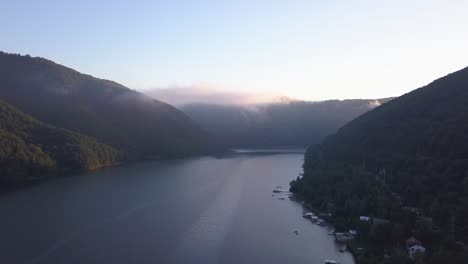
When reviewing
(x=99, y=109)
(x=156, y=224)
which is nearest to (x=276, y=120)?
(x=99, y=109)

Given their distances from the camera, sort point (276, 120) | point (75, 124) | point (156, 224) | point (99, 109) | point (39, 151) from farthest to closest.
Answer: point (276, 120), point (99, 109), point (75, 124), point (39, 151), point (156, 224)

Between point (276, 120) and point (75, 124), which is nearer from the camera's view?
point (75, 124)

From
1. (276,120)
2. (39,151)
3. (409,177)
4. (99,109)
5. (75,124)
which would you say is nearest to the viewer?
(409,177)

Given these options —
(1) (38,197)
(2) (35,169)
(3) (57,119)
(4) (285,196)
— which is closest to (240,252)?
(4) (285,196)

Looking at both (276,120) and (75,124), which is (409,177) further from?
(276,120)

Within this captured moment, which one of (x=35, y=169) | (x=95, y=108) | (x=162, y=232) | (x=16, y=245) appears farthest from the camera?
(x=95, y=108)

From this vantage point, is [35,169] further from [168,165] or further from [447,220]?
[447,220]

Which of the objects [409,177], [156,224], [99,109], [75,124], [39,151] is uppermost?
[99,109]

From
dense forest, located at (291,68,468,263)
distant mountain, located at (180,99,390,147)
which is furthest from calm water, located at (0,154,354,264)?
distant mountain, located at (180,99,390,147)
